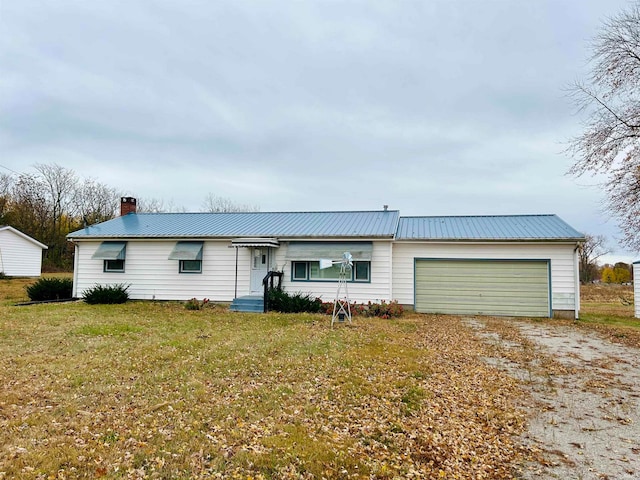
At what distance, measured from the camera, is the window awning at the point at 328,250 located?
13.6 m

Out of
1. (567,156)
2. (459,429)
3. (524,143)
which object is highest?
(524,143)

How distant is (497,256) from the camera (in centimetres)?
1385

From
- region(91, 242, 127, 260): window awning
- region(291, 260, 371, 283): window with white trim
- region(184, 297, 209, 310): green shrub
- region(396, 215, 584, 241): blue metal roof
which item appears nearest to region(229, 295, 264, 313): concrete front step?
region(184, 297, 209, 310): green shrub

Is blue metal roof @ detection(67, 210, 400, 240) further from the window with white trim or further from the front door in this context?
the window with white trim

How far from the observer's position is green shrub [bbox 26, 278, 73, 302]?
1520cm

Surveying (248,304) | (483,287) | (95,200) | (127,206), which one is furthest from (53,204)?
(483,287)

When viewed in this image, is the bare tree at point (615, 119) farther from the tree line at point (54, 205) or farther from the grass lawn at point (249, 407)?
the tree line at point (54, 205)

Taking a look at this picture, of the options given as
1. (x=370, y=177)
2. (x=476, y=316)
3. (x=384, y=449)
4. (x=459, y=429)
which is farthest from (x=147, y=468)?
(x=370, y=177)

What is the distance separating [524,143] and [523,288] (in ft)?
22.0

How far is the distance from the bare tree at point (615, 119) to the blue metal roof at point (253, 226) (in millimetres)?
6663

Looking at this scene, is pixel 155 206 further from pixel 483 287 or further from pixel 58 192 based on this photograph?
pixel 483 287

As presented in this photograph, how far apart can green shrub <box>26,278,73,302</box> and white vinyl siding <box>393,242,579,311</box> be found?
538 inches

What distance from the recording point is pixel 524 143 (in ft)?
53.9

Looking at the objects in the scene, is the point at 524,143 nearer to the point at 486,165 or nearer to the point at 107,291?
the point at 486,165
